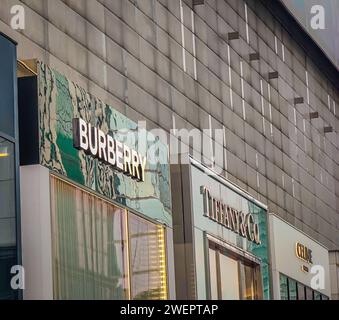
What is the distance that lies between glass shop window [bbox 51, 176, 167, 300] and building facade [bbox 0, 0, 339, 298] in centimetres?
54

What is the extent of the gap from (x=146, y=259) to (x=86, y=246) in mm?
4476

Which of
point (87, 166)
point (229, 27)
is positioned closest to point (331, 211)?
point (229, 27)

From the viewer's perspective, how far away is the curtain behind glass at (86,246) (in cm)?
2409

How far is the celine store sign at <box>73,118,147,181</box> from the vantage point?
25734 mm

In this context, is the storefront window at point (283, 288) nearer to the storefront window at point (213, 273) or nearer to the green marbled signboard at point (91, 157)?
the storefront window at point (213, 273)

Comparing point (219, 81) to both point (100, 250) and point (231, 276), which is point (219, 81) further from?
point (100, 250)

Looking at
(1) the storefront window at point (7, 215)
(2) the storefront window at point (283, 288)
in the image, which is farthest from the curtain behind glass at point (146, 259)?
(2) the storefront window at point (283, 288)

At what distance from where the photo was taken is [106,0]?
3831 cm

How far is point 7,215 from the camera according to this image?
2245 centimetres

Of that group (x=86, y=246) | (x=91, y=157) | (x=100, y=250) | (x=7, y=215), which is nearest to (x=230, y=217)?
(x=100, y=250)

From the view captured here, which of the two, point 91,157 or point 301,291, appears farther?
point 301,291

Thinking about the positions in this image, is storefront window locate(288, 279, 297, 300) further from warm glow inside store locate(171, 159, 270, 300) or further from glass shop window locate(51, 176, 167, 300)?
glass shop window locate(51, 176, 167, 300)

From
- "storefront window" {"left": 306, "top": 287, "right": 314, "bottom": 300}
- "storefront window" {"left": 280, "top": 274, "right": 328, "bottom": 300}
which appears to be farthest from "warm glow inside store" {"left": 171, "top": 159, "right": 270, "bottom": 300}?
"storefront window" {"left": 306, "top": 287, "right": 314, "bottom": 300}
